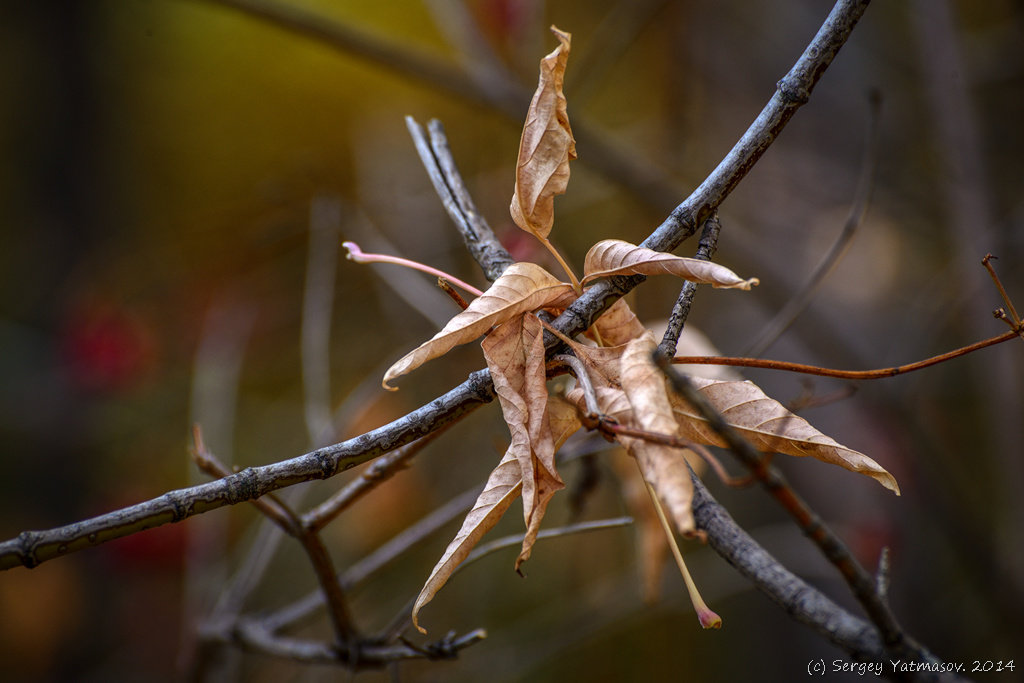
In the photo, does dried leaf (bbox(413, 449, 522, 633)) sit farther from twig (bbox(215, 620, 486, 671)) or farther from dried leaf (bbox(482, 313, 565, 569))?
twig (bbox(215, 620, 486, 671))

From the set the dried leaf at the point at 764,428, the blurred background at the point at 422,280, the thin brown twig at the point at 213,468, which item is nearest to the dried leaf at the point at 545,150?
the dried leaf at the point at 764,428

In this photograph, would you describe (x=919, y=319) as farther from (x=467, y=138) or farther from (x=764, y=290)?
(x=467, y=138)

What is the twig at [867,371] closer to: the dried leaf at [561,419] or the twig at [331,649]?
the dried leaf at [561,419]

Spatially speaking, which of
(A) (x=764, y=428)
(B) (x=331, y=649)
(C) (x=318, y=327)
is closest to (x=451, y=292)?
(A) (x=764, y=428)

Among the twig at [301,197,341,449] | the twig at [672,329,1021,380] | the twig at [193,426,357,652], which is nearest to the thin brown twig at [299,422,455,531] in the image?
the twig at [193,426,357,652]

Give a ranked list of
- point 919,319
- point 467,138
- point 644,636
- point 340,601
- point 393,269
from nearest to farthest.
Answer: point 340,601, point 393,269, point 919,319, point 644,636, point 467,138

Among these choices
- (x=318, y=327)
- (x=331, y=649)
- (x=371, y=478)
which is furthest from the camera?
(x=318, y=327)

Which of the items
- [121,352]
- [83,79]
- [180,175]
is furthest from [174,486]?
[83,79]

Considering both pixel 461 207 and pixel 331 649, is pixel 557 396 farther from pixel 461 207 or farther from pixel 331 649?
pixel 331 649
